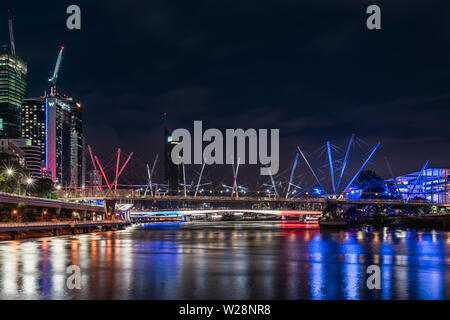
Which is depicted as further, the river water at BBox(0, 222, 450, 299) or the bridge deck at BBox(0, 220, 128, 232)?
the bridge deck at BBox(0, 220, 128, 232)

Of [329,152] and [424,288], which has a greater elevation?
[329,152]

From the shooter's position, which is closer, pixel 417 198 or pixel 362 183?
pixel 417 198

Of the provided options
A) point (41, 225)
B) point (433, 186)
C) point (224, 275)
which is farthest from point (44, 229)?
point (433, 186)

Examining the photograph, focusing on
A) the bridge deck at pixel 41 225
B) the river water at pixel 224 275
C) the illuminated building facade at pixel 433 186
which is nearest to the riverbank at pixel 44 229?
the bridge deck at pixel 41 225

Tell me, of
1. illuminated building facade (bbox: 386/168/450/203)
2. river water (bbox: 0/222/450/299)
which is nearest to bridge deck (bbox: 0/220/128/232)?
river water (bbox: 0/222/450/299)

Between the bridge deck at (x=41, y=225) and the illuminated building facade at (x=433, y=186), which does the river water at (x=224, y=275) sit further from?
Answer: the illuminated building facade at (x=433, y=186)

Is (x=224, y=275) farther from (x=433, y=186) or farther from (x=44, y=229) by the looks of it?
(x=433, y=186)

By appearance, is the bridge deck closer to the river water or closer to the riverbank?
the riverbank

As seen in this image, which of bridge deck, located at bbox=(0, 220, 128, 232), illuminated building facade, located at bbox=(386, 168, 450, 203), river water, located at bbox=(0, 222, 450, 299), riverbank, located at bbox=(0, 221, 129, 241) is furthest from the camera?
illuminated building facade, located at bbox=(386, 168, 450, 203)
